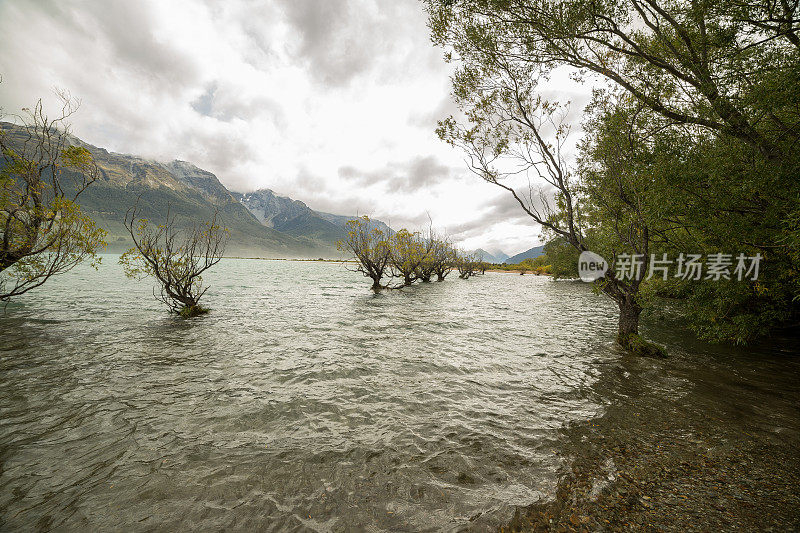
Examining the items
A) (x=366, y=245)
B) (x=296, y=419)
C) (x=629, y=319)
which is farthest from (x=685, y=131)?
(x=366, y=245)

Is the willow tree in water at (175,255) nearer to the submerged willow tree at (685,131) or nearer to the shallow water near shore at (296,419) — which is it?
the shallow water near shore at (296,419)

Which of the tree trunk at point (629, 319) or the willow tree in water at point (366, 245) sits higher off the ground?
the willow tree in water at point (366, 245)

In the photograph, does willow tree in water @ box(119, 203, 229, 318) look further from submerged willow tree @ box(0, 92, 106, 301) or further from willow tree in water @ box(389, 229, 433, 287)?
willow tree in water @ box(389, 229, 433, 287)

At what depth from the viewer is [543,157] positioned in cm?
1420

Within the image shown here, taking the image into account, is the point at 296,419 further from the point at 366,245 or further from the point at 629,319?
the point at 366,245

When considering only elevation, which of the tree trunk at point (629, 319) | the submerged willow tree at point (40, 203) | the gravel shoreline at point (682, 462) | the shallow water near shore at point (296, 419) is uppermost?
the submerged willow tree at point (40, 203)

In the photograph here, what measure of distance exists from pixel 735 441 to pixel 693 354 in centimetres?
838

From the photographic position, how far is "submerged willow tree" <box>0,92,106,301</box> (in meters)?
12.1

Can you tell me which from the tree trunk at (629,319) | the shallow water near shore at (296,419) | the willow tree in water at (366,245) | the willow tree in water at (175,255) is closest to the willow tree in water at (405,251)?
the willow tree in water at (366,245)

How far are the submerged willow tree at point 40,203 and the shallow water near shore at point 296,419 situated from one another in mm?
3540

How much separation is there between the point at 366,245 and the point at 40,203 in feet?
73.3

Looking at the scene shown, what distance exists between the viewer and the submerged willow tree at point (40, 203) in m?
12.1

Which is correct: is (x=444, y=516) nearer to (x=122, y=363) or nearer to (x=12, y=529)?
(x=12, y=529)

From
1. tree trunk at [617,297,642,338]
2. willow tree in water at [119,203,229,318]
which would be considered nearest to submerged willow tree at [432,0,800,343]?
tree trunk at [617,297,642,338]
